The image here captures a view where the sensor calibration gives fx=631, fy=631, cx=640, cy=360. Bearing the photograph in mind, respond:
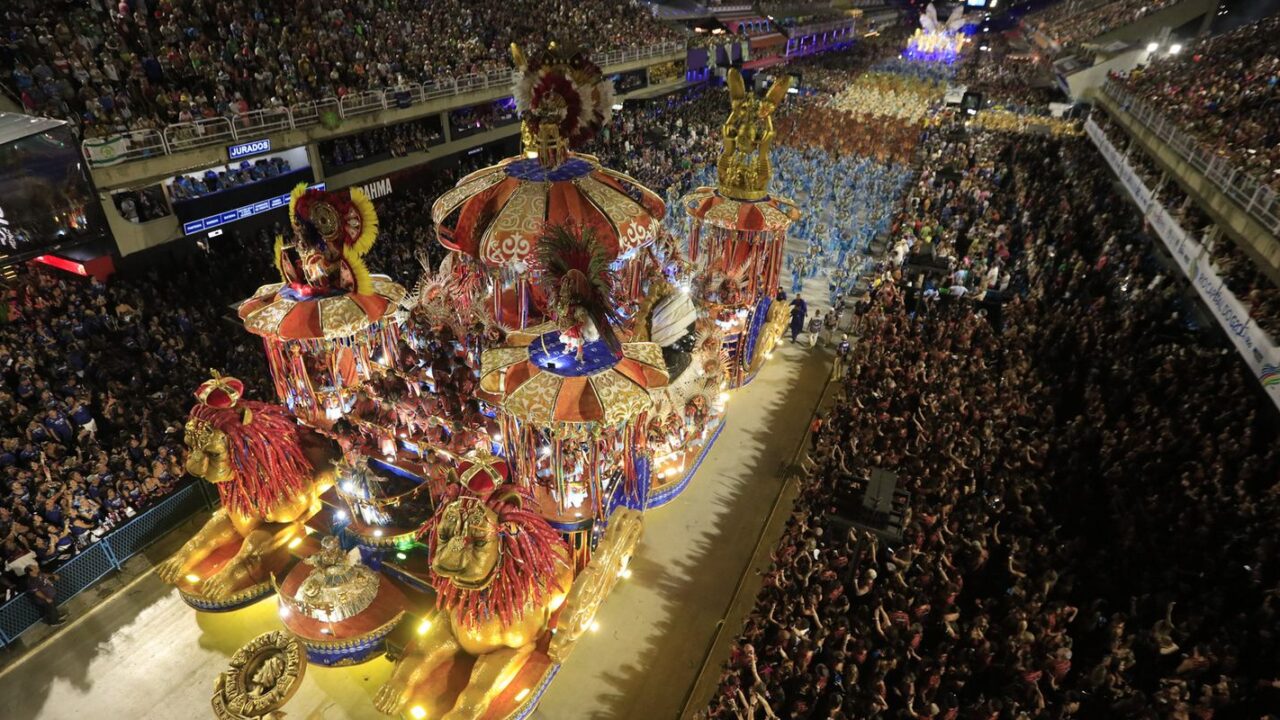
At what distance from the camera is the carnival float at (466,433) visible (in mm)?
6668

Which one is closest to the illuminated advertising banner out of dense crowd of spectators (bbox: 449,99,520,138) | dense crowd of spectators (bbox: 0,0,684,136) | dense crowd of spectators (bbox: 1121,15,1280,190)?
dense crowd of spectators (bbox: 0,0,684,136)

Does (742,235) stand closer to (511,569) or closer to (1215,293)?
(511,569)

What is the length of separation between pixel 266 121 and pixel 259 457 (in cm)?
1239

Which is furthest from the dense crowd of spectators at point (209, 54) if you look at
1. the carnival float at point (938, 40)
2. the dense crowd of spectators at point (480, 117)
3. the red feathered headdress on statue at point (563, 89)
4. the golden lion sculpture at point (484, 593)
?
the carnival float at point (938, 40)

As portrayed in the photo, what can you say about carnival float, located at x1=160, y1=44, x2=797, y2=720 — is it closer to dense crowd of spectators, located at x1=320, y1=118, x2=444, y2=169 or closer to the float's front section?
Result: the float's front section

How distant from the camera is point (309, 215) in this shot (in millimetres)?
7953

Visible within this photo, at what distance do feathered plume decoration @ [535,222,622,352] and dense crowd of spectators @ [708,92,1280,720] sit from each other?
397 cm

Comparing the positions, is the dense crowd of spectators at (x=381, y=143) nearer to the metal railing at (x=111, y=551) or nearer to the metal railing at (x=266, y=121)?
the metal railing at (x=266, y=121)

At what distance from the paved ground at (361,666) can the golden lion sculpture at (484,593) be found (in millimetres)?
1301

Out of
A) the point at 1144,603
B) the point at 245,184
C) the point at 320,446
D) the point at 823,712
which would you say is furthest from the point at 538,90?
the point at 245,184

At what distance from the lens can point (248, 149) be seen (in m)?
15.8

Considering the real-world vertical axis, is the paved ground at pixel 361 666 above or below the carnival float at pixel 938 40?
below

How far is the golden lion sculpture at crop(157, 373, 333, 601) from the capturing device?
7715 millimetres

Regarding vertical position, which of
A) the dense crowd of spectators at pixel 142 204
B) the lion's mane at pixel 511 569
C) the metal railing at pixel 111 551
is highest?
the dense crowd of spectators at pixel 142 204
